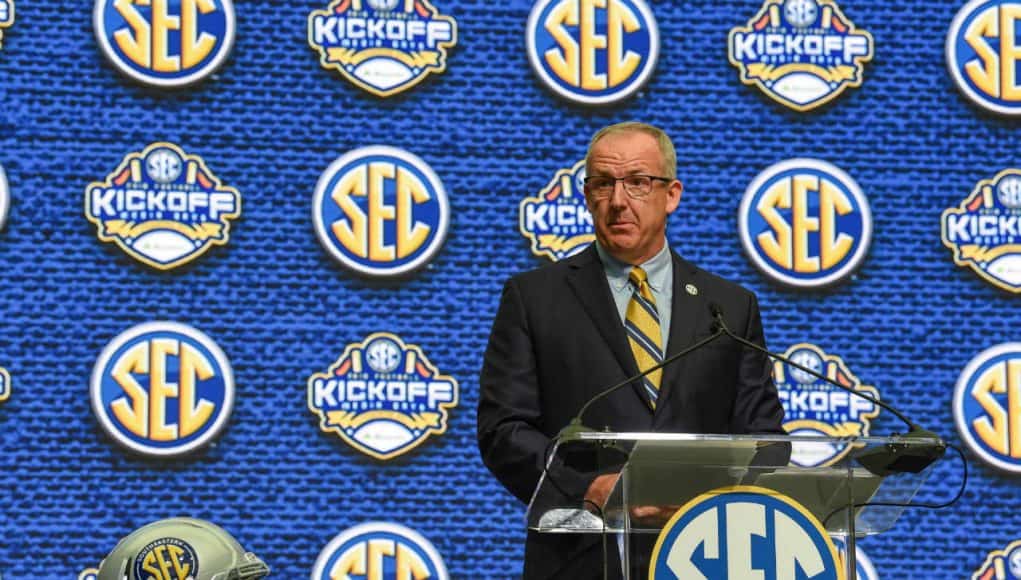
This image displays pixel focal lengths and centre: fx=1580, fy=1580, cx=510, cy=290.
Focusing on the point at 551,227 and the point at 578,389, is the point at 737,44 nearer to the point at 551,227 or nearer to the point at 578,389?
the point at 551,227

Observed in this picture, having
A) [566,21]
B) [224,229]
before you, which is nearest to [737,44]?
[566,21]

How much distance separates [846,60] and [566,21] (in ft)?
2.29

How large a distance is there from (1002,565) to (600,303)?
186cm

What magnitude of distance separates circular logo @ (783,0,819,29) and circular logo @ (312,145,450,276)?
3.17 feet

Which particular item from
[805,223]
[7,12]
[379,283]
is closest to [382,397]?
[379,283]

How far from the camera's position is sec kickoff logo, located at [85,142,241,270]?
3596 mm

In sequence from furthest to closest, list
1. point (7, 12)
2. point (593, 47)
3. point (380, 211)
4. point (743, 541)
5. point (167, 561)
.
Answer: point (593, 47)
point (380, 211)
point (7, 12)
point (167, 561)
point (743, 541)

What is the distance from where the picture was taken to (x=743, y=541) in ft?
5.79

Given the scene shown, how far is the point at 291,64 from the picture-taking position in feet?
12.1

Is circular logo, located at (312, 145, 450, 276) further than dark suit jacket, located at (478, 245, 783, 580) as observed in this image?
Yes

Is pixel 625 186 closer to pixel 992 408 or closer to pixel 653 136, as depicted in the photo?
pixel 653 136

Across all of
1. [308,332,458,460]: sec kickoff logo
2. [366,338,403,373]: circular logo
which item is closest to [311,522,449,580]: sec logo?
[308,332,458,460]: sec kickoff logo

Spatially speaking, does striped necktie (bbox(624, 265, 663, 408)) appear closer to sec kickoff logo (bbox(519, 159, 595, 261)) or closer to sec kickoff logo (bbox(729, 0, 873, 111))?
sec kickoff logo (bbox(519, 159, 595, 261))

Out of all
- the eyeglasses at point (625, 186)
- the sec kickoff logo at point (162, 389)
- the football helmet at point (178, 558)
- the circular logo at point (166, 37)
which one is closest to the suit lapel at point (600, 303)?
the eyeglasses at point (625, 186)
